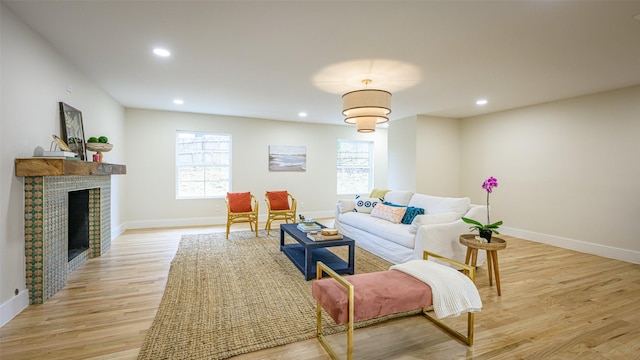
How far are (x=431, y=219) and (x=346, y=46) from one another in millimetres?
2158

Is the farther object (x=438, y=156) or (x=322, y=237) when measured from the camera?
(x=438, y=156)

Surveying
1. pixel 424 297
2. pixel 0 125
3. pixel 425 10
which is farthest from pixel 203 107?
pixel 424 297

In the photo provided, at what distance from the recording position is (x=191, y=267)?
3.46m

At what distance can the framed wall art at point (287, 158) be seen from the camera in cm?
683

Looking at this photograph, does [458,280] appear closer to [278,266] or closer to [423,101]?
[278,266]

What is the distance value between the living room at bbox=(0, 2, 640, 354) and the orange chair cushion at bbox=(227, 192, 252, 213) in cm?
135

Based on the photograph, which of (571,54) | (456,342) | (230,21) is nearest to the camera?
(456,342)

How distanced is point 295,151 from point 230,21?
187 inches

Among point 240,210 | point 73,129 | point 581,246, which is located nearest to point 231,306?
point 240,210

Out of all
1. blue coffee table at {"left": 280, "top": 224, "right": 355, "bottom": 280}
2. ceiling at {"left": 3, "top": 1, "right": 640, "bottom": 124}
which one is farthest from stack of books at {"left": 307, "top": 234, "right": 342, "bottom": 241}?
ceiling at {"left": 3, "top": 1, "right": 640, "bottom": 124}

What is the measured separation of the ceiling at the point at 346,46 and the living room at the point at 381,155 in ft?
0.94

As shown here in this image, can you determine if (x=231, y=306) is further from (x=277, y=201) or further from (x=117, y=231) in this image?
(x=117, y=231)

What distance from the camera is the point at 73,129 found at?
132 inches

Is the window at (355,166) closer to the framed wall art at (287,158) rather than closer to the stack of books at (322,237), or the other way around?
the framed wall art at (287,158)
